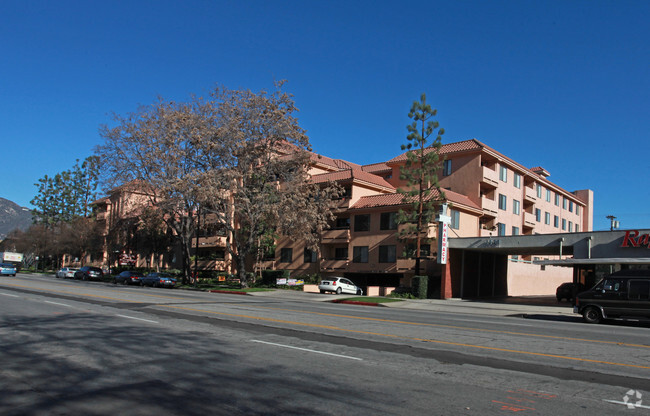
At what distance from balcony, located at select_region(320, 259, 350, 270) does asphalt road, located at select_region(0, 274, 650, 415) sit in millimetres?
30279

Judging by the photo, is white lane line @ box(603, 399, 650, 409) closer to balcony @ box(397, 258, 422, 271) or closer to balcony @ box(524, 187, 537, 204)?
balcony @ box(397, 258, 422, 271)

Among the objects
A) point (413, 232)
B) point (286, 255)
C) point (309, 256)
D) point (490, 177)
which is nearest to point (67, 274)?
point (286, 255)

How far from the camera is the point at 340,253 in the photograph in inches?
1866

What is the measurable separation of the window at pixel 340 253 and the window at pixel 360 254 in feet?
5.61

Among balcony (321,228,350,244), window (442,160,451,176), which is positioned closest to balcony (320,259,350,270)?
balcony (321,228,350,244)

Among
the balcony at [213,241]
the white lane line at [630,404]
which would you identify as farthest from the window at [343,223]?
the white lane line at [630,404]

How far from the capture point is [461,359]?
9617 millimetres

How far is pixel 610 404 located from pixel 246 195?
104 feet

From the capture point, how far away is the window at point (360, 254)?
44.1 m

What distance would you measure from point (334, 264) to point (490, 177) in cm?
1644

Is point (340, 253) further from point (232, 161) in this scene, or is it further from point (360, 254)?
point (232, 161)

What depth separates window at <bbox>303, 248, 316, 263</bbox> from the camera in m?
48.4

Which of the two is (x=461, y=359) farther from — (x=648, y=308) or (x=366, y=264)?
(x=366, y=264)

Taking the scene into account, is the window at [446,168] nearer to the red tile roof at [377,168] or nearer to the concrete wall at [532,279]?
the concrete wall at [532,279]
